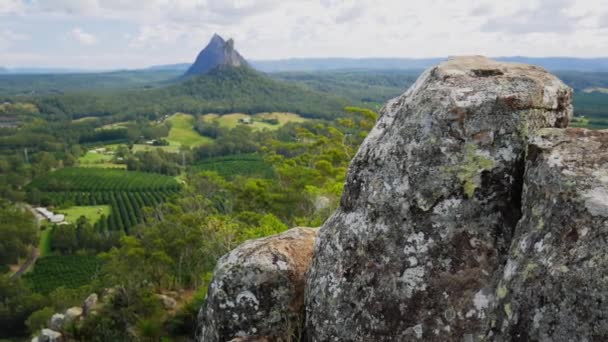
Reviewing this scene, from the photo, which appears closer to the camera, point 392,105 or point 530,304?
point 530,304

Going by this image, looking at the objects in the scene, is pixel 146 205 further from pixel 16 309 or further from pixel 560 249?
pixel 560 249

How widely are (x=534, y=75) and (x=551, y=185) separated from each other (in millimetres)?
2376

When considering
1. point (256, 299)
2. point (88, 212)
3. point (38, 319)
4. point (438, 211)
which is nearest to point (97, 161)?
point (88, 212)

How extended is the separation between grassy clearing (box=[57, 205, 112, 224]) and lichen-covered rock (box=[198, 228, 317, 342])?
84.4m

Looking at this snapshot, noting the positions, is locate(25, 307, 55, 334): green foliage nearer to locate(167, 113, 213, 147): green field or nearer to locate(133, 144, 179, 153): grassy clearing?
locate(133, 144, 179, 153): grassy clearing

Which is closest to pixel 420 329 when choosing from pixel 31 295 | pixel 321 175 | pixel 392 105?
pixel 392 105

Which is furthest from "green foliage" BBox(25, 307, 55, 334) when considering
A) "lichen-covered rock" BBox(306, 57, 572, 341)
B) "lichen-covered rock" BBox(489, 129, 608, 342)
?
"lichen-covered rock" BBox(489, 129, 608, 342)

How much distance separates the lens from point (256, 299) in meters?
7.90

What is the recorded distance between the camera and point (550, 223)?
482 centimetres

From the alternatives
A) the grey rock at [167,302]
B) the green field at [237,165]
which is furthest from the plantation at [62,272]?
the green field at [237,165]

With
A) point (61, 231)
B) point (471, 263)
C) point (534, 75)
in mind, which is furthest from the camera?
point (61, 231)

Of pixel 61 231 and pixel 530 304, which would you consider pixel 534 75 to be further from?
pixel 61 231

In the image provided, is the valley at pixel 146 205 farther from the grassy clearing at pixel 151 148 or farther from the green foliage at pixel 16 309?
the grassy clearing at pixel 151 148

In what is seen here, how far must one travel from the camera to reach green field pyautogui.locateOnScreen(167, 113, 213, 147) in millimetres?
163375
